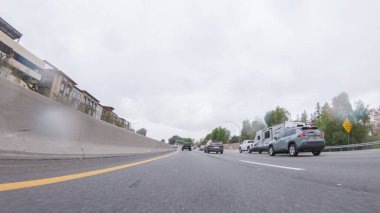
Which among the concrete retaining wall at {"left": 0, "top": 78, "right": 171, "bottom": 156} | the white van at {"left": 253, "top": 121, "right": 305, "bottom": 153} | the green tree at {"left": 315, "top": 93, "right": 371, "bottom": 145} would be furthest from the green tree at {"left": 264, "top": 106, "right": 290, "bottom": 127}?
the concrete retaining wall at {"left": 0, "top": 78, "right": 171, "bottom": 156}

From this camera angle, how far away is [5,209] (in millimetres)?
1641

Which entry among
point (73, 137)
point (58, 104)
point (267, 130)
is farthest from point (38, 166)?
point (267, 130)

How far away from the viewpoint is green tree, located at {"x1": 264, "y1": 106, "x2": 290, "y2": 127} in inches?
3617

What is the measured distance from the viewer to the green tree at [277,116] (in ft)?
301

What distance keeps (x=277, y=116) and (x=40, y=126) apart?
9401cm

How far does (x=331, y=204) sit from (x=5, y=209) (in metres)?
2.26

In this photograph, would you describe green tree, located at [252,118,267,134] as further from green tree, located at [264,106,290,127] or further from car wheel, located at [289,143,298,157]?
car wheel, located at [289,143,298,157]

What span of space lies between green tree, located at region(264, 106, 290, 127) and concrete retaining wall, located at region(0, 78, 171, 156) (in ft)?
297

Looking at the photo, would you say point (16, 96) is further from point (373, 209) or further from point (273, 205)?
point (373, 209)

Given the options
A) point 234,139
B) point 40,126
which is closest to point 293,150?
point 40,126

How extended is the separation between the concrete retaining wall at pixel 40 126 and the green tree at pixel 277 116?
3566 inches

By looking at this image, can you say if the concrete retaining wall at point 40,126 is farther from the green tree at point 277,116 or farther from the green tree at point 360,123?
the green tree at point 277,116

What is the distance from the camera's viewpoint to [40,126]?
202 inches

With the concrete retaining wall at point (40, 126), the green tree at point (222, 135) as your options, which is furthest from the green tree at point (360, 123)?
the green tree at point (222, 135)
